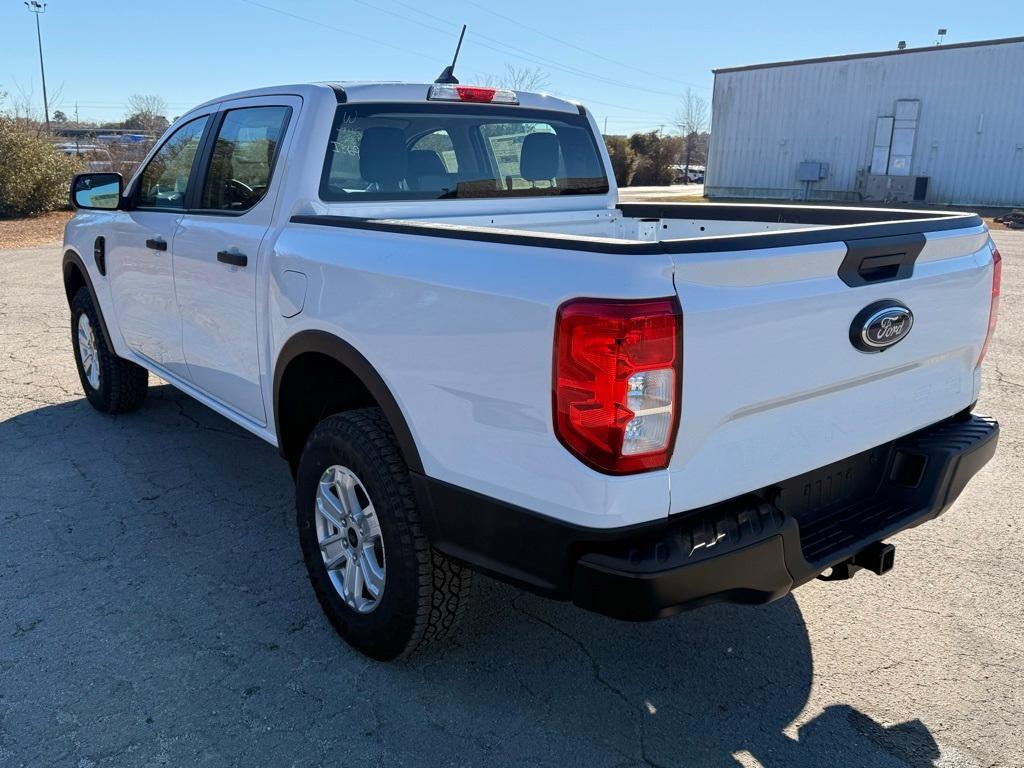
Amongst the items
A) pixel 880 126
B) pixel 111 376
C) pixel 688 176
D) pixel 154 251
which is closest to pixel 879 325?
pixel 154 251

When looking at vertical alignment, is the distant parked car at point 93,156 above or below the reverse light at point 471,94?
below

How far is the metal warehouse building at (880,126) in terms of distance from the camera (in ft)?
88.9

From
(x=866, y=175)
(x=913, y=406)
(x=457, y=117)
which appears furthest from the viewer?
(x=866, y=175)

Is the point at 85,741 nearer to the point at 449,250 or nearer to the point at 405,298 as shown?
the point at 405,298

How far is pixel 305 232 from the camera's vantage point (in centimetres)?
318

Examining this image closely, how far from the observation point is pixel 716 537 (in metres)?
2.19

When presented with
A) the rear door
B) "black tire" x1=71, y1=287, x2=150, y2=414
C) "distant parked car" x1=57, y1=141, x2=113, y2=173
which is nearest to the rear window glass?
the rear door

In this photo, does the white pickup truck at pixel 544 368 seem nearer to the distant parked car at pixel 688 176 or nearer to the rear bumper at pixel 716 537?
the rear bumper at pixel 716 537

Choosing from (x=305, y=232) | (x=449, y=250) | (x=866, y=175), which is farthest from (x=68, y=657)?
(x=866, y=175)

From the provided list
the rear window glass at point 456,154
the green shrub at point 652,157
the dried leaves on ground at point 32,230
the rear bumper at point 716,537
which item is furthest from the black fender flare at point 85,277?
the green shrub at point 652,157

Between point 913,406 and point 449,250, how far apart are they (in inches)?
61.5

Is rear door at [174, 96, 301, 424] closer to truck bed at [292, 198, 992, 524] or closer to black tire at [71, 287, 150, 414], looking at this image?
truck bed at [292, 198, 992, 524]

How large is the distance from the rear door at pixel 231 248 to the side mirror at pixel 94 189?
1082 millimetres

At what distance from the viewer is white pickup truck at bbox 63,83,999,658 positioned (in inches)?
82.0
